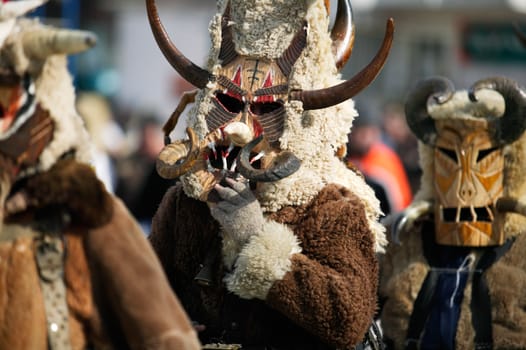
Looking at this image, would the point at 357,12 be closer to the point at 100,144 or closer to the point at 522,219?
the point at 100,144

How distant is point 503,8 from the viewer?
1964 centimetres

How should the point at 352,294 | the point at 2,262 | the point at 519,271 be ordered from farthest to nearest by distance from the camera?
the point at 519,271 < the point at 352,294 < the point at 2,262

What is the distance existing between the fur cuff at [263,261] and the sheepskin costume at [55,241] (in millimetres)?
735

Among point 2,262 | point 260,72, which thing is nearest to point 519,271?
point 260,72

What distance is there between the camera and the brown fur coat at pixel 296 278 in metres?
3.67

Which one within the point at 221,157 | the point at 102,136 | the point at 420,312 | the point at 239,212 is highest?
the point at 221,157

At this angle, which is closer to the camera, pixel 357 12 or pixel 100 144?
pixel 100 144

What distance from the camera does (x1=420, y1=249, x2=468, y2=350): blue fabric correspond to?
15.4 ft

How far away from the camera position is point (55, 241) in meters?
2.91

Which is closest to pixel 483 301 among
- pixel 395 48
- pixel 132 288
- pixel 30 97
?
pixel 132 288

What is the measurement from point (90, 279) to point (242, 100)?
1.23 m

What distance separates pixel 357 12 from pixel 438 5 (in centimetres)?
170

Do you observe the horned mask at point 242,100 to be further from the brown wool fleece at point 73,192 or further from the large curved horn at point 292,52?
the brown wool fleece at point 73,192

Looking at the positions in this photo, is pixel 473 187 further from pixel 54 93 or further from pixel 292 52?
pixel 54 93
